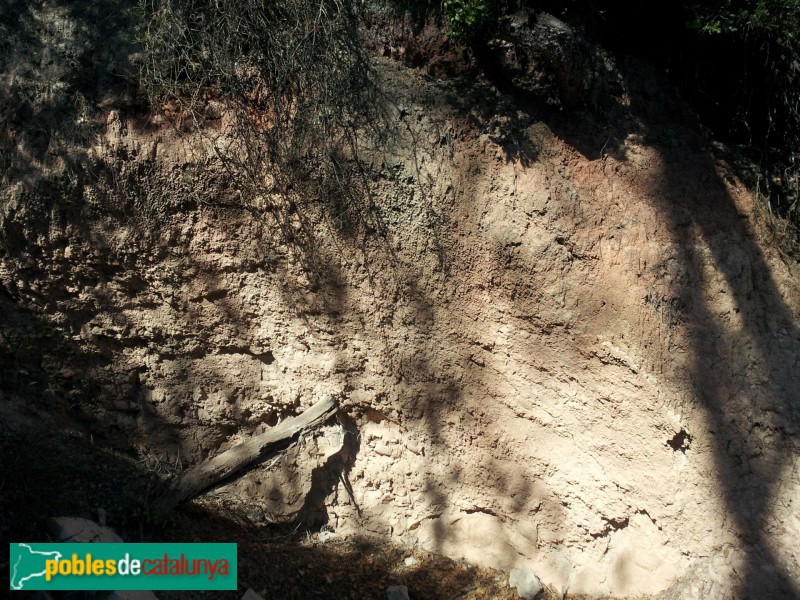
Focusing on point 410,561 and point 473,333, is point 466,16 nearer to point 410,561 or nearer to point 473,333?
point 473,333

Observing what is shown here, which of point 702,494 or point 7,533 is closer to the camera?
point 7,533

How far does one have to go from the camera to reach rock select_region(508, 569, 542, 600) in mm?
4062

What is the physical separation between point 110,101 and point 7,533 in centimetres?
257

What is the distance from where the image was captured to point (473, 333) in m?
4.04

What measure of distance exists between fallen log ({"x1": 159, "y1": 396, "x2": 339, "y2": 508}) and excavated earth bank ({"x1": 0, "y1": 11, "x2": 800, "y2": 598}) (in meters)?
0.12

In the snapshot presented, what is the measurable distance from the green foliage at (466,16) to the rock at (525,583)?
3290 millimetres

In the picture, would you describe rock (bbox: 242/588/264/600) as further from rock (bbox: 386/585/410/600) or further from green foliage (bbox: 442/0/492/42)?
green foliage (bbox: 442/0/492/42)

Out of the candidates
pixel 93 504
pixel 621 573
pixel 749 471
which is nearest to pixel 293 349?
pixel 93 504

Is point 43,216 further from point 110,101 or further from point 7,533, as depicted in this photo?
point 7,533

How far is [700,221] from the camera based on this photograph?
377 cm

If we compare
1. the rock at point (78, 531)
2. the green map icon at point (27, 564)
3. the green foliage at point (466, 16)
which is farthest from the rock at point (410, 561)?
the green foliage at point (466, 16)

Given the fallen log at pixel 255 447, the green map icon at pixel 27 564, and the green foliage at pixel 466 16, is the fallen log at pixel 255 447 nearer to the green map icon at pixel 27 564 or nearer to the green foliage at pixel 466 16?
the green map icon at pixel 27 564

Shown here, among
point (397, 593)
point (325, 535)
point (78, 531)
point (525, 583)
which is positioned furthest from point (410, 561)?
point (78, 531)

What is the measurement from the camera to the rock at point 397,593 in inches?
152
